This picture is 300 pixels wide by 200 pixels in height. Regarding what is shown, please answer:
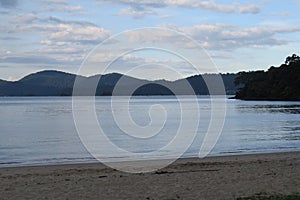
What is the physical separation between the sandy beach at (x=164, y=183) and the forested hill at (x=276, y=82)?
131 m

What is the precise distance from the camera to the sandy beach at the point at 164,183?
12172 millimetres

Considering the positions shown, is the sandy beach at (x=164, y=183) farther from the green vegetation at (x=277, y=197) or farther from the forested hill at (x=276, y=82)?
the forested hill at (x=276, y=82)

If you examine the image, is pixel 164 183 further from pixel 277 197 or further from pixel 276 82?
pixel 276 82

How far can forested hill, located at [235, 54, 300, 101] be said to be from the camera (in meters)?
146

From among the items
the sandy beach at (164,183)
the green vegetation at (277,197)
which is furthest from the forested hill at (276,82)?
the green vegetation at (277,197)

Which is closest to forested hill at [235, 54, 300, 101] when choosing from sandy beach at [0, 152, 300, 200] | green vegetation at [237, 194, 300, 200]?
sandy beach at [0, 152, 300, 200]

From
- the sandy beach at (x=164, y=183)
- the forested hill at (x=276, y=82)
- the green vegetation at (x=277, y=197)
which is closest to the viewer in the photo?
the green vegetation at (x=277, y=197)

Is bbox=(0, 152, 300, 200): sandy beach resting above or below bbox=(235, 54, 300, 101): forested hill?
below

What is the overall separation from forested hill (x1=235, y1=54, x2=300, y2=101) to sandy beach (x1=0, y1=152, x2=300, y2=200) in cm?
13136

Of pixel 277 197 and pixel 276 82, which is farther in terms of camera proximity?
pixel 276 82

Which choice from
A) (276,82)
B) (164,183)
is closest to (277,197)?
(164,183)

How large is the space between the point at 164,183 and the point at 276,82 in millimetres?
147734

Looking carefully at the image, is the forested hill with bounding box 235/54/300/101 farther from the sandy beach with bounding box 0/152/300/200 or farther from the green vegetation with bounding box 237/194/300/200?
the green vegetation with bounding box 237/194/300/200

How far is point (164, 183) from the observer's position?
1405 centimetres
